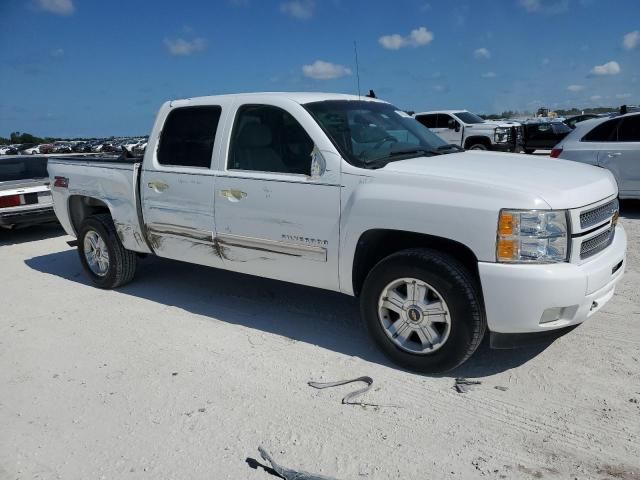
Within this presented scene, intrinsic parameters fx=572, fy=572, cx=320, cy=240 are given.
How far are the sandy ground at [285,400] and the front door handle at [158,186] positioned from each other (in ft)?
3.67

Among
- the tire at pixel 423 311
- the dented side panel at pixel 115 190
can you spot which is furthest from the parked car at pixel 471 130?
the tire at pixel 423 311

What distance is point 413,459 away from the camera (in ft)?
9.62

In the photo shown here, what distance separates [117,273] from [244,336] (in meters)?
2.01

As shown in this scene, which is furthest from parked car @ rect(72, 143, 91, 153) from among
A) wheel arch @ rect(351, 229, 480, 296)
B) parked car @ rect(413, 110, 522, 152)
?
wheel arch @ rect(351, 229, 480, 296)

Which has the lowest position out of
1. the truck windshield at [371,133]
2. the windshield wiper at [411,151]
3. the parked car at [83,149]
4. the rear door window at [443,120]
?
the parked car at [83,149]

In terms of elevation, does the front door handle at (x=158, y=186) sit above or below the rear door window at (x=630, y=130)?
below

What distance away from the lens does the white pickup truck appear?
332cm

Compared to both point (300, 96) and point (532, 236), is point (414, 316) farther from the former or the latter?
point (300, 96)

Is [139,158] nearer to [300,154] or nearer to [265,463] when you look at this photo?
[300,154]

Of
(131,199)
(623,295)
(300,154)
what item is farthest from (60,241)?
(623,295)

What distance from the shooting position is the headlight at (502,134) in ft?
59.9

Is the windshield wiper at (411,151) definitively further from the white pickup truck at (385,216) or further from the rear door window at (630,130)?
the rear door window at (630,130)

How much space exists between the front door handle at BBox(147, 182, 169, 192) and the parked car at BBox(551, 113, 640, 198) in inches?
261

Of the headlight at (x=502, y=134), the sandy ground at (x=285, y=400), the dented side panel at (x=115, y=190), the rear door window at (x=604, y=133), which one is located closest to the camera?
the sandy ground at (x=285, y=400)
